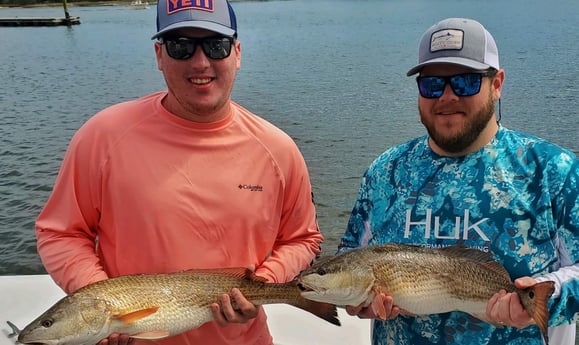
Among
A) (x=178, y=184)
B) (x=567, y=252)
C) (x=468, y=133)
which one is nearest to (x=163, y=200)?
(x=178, y=184)

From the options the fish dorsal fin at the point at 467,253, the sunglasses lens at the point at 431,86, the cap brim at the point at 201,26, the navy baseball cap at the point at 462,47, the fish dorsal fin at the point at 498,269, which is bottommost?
the fish dorsal fin at the point at 498,269

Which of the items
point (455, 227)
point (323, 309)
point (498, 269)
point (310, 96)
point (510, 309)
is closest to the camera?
point (510, 309)

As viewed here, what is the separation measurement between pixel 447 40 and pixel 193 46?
1494mm

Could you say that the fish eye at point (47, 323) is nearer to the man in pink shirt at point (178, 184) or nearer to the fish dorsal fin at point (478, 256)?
the man in pink shirt at point (178, 184)

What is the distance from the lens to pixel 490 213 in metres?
3.03

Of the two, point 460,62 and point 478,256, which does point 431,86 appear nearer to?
point 460,62

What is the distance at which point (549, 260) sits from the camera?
9.66 feet

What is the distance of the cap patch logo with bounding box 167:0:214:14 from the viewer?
126 inches

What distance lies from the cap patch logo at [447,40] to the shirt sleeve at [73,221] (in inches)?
82.4

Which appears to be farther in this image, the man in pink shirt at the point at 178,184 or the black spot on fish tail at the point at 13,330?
the black spot on fish tail at the point at 13,330

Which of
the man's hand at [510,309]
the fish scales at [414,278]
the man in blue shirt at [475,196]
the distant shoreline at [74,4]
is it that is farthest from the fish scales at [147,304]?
the distant shoreline at [74,4]

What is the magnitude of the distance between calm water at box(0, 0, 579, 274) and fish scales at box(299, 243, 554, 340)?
779cm

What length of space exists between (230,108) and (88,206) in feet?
3.39

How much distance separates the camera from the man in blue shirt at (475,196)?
115 inches
